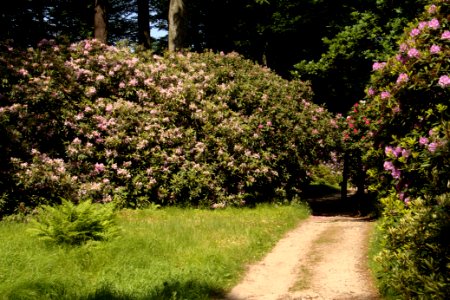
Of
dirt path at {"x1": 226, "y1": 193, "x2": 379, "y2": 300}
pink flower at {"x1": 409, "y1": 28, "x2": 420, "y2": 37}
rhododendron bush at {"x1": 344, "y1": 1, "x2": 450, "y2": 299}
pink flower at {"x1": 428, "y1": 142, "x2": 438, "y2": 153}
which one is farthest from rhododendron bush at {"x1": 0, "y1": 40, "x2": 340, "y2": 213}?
pink flower at {"x1": 428, "y1": 142, "x2": 438, "y2": 153}

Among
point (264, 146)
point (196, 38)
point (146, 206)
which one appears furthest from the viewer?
point (196, 38)

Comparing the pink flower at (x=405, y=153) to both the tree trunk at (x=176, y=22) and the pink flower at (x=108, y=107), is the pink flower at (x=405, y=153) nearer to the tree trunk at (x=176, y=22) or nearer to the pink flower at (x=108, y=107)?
the pink flower at (x=108, y=107)

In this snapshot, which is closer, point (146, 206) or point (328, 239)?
point (328, 239)

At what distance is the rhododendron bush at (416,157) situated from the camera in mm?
5898

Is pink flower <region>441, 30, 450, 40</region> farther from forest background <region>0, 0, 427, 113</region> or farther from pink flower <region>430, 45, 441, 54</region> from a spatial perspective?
forest background <region>0, 0, 427, 113</region>

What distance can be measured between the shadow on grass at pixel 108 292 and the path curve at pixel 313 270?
0.64 meters

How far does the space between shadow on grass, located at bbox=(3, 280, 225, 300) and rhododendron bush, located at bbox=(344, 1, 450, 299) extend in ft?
9.74

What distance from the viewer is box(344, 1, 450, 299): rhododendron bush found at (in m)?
5.90

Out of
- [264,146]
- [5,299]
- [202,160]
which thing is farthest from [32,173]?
[264,146]

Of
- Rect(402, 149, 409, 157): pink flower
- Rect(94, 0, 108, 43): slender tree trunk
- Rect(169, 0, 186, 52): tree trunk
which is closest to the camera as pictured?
Rect(402, 149, 409, 157): pink flower

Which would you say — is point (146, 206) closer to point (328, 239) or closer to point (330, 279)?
point (328, 239)

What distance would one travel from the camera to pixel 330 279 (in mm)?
8406

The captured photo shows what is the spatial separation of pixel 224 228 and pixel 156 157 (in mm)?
4278

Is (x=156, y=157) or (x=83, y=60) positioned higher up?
(x=83, y=60)
